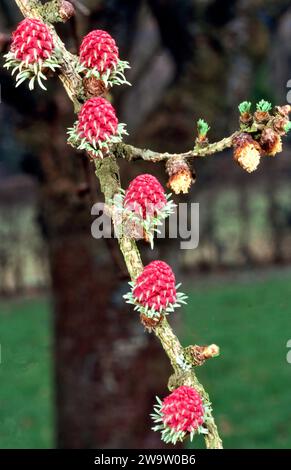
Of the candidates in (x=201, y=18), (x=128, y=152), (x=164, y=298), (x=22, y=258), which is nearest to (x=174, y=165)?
(x=128, y=152)

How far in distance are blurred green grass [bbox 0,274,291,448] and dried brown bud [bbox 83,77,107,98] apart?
3.59 metres

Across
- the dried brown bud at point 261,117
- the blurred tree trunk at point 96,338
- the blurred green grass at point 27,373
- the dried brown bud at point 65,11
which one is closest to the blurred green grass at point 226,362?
the blurred green grass at point 27,373

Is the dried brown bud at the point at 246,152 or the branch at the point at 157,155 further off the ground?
the branch at the point at 157,155

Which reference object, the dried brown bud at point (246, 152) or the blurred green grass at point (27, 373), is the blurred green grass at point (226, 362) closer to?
the blurred green grass at point (27, 373)

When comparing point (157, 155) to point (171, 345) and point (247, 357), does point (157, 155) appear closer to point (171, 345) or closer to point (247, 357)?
point (171, 345)

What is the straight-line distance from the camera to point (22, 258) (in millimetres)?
10711

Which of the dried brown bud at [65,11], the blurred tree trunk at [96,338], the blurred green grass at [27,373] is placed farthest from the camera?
the blurred green grass at [27,373]

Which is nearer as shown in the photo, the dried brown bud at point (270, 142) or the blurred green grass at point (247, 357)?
the dried brown bud at point (270, 142)

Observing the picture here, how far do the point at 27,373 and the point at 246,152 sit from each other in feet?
25.4

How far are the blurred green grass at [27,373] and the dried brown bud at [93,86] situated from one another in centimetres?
347

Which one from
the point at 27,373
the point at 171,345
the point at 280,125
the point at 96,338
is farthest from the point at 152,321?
the point at 27,373

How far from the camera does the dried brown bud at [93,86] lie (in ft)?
2.95

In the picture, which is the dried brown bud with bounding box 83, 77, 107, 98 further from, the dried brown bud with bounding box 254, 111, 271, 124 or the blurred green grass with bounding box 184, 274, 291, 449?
the blurred green grass with bounding box 184, 274, 291, 449

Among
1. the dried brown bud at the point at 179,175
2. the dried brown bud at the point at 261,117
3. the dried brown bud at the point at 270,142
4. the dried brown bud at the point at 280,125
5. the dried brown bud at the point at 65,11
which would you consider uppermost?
the dried brown bud at the point at 65,11
